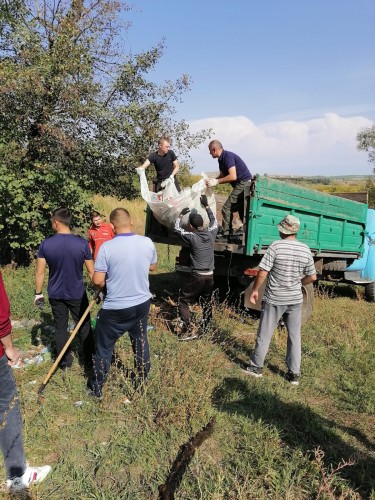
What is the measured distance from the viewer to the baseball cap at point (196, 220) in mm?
4822

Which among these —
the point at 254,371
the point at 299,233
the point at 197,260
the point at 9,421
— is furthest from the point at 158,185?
the point at 9,421

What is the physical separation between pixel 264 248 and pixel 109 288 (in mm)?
2569

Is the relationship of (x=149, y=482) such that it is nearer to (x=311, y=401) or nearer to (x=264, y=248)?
(x=311, y=401)

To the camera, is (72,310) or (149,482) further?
(72,310)

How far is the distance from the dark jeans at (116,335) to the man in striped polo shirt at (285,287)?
3.98 ft

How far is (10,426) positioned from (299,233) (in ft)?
14.5

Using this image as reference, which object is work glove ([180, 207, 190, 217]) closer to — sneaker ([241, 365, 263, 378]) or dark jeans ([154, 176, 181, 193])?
dark jeans ([154, 176, 181, 193])

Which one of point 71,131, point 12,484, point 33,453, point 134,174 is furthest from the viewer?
point 134,174

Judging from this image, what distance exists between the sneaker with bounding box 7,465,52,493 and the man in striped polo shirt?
7.47 ft

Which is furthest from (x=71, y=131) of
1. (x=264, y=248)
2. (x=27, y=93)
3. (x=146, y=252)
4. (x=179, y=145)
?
(x=146, y=252)

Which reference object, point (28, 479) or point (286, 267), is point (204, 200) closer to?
point (286, 267)

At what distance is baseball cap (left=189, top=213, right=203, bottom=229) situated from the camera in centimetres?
482

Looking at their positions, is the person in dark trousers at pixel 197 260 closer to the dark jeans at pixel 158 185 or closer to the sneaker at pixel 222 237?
the sneaker at pixel 222 237

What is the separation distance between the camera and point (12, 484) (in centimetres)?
238
